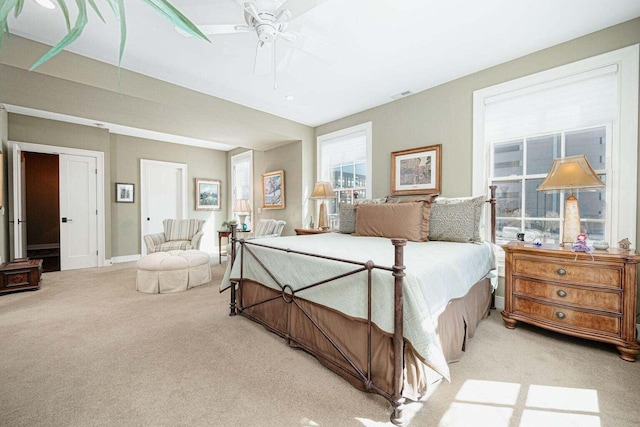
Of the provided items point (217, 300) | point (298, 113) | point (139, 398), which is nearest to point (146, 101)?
point (298, 113)

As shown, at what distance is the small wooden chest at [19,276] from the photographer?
3551mm

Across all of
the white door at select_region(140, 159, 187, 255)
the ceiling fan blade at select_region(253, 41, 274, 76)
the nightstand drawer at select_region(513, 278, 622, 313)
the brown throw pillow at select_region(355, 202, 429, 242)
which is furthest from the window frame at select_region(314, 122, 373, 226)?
the white door at select_region(140, 159, 187, 255)

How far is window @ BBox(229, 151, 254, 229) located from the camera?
6578 millimetres

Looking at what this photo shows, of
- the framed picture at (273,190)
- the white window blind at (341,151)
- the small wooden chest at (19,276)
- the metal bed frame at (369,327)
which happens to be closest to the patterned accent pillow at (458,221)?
the metal bed frame at (369,327)

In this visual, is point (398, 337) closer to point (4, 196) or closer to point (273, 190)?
point (273, 190)

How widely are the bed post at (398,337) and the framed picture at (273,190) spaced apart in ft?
13.7

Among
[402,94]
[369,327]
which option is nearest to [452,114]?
[402,94]

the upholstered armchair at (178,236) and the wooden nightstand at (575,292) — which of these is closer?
the wooden nightstand at (575,292)

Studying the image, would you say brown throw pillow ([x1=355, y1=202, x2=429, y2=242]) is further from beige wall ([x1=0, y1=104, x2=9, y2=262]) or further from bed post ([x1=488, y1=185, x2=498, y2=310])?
beige wall ([x1=0, y1=104, x2=9, y2=262])

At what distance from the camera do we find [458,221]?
2.74 metres

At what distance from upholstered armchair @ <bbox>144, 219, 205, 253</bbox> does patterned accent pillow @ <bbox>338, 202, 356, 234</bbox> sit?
3.03 m

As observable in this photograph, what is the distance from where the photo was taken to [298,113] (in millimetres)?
4562

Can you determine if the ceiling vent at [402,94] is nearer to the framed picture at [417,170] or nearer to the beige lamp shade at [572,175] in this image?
the framed picture at [417,170]

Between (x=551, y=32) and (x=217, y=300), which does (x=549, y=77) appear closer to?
(x=551, y=32)
